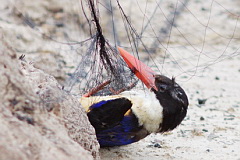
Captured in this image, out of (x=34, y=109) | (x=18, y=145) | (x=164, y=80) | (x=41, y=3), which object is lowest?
(x=18, y=145)

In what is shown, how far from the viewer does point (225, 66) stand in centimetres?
775

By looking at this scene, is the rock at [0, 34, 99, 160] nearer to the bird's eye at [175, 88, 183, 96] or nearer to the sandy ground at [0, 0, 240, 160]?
the sandy ground at [0, 0, 240, 160]

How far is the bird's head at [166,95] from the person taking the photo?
3832 millimetres

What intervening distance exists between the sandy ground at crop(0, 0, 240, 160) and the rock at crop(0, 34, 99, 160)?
71 cm

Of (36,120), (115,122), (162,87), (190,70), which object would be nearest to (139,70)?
(162,87)

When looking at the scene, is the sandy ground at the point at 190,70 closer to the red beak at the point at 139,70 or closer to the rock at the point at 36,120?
the red beak at the point at 139,70

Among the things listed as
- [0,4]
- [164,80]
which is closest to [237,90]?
[164,80]

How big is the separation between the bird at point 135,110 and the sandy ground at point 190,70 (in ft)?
0.60

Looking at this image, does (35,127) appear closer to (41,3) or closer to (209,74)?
(209,74)

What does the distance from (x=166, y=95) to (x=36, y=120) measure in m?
1.61

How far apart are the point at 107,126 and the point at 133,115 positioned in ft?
0.72

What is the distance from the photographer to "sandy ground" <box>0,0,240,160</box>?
407cm

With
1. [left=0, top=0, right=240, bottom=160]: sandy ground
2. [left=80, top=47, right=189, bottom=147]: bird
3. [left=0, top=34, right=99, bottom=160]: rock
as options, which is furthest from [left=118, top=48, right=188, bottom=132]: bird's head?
[left=0, top=34, right=99, bottom=160]: rock

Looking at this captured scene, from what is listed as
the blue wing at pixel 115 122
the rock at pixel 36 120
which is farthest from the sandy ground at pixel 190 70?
the rock at pixel 36 120
